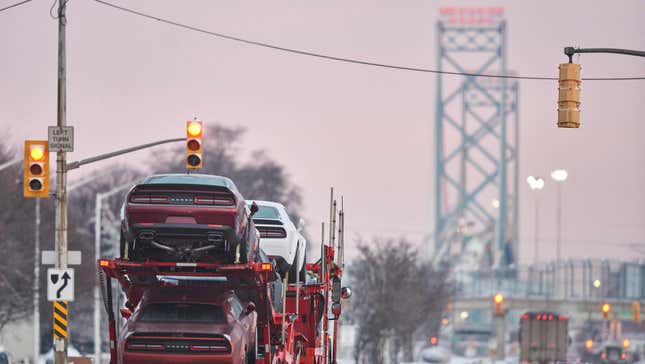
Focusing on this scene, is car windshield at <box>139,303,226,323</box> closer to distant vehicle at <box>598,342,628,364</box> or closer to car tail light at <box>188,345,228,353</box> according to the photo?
car tail light at <box>188,345,228,353</box>

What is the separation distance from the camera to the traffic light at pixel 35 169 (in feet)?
120

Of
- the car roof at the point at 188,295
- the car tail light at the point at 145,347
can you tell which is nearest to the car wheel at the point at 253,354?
the car roof at the point at 188,295

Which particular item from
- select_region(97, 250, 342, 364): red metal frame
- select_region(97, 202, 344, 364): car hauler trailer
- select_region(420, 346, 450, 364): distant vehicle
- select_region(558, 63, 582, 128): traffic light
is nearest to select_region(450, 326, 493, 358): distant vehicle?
select_region(420, 346, 450, 364): distant vehicle

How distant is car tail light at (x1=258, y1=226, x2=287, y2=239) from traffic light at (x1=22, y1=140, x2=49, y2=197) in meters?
5.44

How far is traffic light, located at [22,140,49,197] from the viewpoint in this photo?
120 ft

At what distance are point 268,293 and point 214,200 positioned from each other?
2.37 metres

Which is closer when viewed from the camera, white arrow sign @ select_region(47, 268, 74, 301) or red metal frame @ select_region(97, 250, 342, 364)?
red metal frame @ select_region(97, 250, 342, 364)

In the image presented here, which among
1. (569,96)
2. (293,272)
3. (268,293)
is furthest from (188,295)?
(569,96)

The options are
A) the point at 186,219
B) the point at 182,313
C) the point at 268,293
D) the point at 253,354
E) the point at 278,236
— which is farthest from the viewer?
the point at 278,236

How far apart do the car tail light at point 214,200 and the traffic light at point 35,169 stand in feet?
31.0

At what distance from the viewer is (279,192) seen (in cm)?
12862

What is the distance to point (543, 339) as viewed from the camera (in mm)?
81875

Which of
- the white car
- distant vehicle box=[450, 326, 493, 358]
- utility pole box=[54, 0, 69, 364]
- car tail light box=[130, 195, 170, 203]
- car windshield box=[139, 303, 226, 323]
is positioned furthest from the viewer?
distant vehicle box=[450, 326, 493, 358]

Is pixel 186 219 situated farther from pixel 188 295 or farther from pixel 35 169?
pixel 35 169
